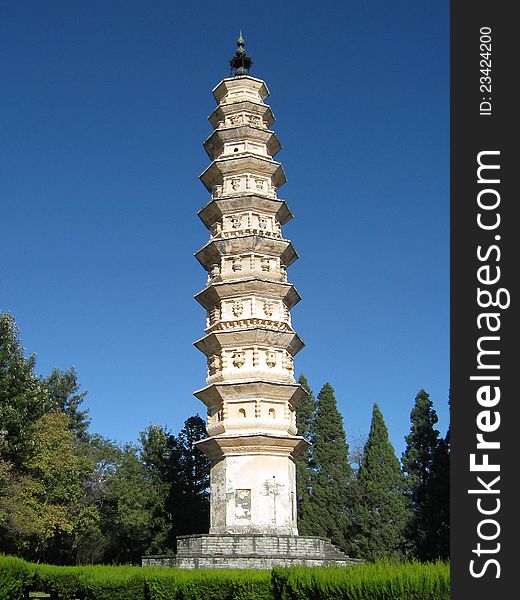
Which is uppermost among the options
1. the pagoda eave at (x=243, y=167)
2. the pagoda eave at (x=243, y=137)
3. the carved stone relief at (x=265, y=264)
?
the pagoda eave at (x=243, y=137)

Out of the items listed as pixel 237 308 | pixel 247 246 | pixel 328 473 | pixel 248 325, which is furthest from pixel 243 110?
pixel 328 473

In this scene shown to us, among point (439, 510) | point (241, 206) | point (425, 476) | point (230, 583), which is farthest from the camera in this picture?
point (425, 476)

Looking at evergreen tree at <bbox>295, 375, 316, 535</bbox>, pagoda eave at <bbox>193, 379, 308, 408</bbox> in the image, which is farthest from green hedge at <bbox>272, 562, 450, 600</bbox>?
evergreen tree at <bbox>295, 375, 316, 535</bbox>

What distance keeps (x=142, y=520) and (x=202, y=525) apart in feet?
9.75

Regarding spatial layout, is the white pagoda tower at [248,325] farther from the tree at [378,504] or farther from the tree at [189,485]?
the tree at [378,504]

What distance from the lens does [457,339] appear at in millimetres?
8719

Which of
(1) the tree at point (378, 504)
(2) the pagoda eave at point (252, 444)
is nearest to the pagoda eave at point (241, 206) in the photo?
(2) the pagoda eave at point (252, 444)

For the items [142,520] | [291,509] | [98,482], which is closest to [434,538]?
[291,509]

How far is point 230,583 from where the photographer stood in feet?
56.3

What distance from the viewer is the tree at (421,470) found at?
34062 millimetres

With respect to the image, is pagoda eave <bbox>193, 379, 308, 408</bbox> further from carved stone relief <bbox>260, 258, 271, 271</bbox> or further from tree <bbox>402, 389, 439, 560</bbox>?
tree <bbox>402, 389, 439, 560</bbox>

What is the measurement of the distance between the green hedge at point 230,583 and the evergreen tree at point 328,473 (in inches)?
858

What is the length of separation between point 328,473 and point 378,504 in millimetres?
3433

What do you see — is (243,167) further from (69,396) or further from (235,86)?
(69,396)
